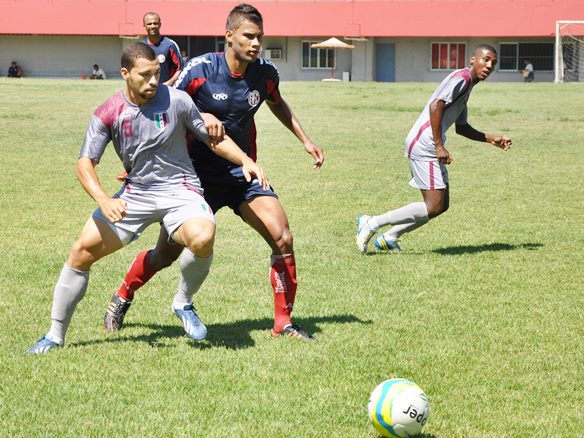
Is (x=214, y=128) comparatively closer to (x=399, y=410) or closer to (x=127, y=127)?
(x=127, y=127)

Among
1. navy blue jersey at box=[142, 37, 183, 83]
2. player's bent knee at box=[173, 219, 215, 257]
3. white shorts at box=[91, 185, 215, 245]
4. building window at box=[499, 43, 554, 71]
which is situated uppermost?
building window at box=[499, 43, 554, 71]

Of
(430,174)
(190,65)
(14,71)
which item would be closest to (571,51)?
(14,71)

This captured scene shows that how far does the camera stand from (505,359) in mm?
6223

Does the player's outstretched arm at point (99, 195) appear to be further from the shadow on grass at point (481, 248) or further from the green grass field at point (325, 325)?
the shadow on grass at point (481, 248)

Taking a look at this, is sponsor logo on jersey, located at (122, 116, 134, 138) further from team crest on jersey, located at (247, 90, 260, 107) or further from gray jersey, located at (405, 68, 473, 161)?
gray jersey, located at (405, 68, 473, 161)

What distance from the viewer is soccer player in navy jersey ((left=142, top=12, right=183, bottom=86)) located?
1342 cm

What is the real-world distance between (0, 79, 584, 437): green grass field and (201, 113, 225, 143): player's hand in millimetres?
1305

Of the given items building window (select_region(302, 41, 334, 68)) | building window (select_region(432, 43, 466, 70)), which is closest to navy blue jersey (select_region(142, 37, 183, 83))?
building window (select_region(432, 43, 466, 70))

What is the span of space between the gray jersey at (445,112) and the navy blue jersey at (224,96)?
3.12 meters

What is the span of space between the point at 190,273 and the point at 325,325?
1.16 meters

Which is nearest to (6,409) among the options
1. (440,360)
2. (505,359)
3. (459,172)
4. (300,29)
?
(440,360)

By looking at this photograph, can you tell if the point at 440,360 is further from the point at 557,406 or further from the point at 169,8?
the point at 169,8

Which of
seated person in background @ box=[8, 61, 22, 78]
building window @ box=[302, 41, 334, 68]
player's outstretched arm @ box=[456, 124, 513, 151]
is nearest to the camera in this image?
player's outstretched arm @ box=[456, 124, 513, 151]

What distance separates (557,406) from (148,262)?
295 cm
